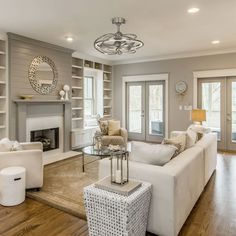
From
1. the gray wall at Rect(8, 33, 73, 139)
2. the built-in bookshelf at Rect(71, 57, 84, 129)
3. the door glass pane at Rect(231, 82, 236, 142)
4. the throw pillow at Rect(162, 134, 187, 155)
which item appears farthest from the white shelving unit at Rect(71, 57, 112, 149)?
the door glass pane at Rect(231, 82, 236, 142)

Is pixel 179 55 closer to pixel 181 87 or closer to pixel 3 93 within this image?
pixel 181 87

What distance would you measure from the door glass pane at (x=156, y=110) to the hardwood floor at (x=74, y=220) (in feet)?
13.5

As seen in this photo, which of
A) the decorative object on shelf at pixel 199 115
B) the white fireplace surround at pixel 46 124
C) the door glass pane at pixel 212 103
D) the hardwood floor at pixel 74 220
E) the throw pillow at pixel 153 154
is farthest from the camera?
the door glass pane at pixel 212 103

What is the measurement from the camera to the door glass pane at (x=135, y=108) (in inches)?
305

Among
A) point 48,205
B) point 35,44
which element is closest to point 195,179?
point 48,205

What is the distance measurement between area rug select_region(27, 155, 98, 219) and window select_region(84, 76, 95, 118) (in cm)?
265

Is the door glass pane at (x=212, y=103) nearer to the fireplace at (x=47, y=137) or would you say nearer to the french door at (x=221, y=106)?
the french door at (x=221, y=106)

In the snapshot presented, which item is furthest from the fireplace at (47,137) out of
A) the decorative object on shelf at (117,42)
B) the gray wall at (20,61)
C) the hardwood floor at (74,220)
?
the decorative object on shelf at (117,42)

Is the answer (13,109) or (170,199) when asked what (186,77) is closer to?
(13,109)

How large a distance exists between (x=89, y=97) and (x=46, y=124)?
2366 mm

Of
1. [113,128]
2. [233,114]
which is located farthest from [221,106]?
[113,128]

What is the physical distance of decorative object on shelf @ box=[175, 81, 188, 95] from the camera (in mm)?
6672

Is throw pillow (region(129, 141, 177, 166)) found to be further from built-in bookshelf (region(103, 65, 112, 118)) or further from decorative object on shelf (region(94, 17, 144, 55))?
built-in bookshelf (region(103, 65, 112, 118))

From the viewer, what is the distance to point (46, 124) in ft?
18.1
